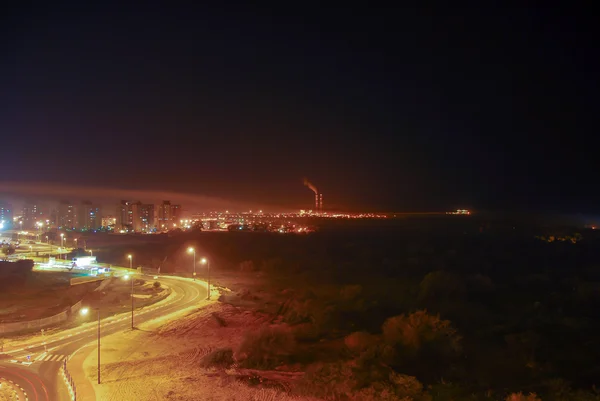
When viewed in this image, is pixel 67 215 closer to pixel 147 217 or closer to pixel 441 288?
pixel 147 217

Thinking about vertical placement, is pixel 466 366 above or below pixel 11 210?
below

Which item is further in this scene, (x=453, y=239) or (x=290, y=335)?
(x=453, y=239)

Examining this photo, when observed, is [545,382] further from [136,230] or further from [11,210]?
[11,210]

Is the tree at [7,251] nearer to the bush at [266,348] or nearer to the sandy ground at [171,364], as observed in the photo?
the sandy ground at [171,364]

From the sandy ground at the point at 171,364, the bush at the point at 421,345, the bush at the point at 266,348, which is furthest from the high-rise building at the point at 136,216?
the bush at the point at 421,345

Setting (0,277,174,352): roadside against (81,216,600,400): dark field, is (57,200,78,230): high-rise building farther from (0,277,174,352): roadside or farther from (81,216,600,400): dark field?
(0,277,174,352): roadside

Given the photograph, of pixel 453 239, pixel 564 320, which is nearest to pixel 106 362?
pixel 564 320
